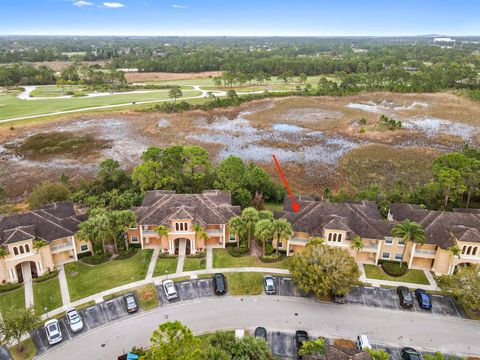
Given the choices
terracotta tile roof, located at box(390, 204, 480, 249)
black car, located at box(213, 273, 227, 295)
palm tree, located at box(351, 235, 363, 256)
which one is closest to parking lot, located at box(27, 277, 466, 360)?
black car, located at box(213, 273, 227, 295)

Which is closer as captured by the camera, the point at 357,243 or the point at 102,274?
the point at 357,243

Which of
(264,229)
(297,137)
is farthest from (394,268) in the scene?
(297,137)

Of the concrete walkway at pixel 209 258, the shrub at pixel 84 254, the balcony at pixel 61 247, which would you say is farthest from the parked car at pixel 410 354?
the balcony at pixel 61 247

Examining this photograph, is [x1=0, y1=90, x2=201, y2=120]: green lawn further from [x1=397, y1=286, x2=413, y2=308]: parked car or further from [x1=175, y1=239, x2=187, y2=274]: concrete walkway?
[x1=397, y1=286, x2=413, y2=308]: parked car

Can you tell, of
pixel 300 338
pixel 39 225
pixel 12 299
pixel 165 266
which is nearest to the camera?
pixel 300 338

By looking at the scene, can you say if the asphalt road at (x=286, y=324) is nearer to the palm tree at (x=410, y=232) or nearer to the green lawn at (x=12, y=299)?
the palm tree at (x=410, y=232)

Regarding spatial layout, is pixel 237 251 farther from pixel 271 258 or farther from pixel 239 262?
pixel 271 258
